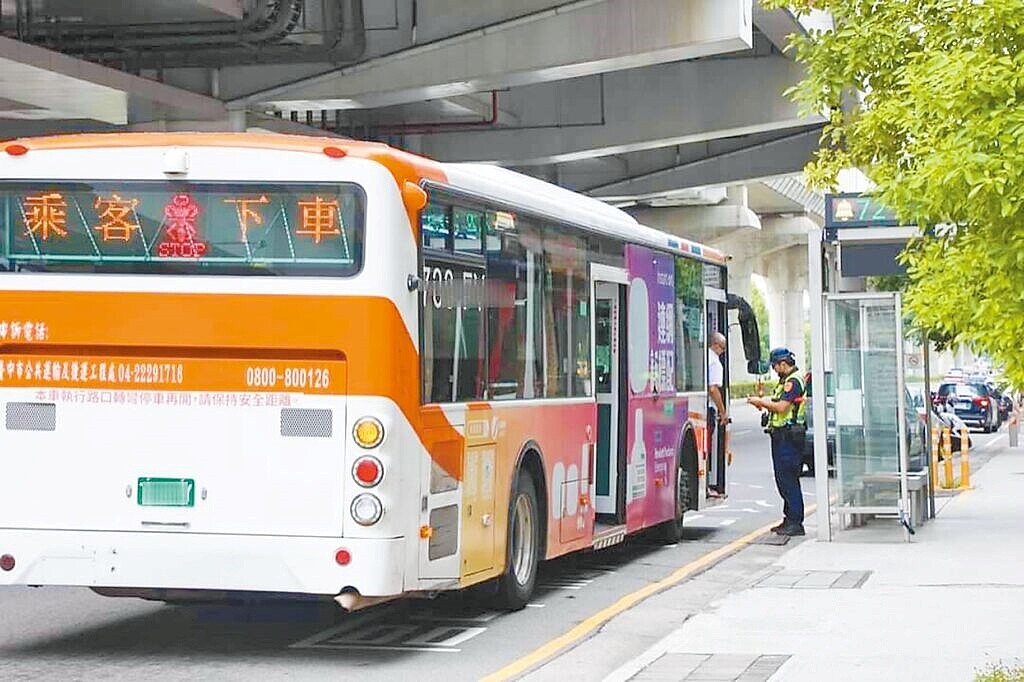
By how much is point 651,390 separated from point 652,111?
21.1m

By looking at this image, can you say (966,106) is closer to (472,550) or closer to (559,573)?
(472,550)

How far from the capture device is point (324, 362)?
1088 centimetres

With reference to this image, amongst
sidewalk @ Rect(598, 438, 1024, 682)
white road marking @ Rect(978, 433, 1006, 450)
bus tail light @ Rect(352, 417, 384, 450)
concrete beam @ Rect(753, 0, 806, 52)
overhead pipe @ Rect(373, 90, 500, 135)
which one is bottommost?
sidewalk @ Rect(598, 438, 1024, 682)

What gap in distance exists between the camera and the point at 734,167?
4628cm

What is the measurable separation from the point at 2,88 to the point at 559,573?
13.4 m

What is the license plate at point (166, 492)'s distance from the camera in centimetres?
1093

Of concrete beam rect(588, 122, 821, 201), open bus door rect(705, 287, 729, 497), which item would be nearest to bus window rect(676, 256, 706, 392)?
open bus door rect(705, 287, 729, 497)

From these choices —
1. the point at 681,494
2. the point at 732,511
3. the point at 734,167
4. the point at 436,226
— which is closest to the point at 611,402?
the point at 681,494

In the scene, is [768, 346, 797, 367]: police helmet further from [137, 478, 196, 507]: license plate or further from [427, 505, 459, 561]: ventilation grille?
[137, 478, 196, 507]: license plate

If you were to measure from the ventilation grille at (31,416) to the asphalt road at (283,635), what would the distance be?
142 centimetres

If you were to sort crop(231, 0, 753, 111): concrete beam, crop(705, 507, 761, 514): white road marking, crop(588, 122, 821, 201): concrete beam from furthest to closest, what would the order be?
1. crop(588, 122, 821, 201): concrete beam
2. crop(231, 0, 753, 111): concrete beam
3. crop(705, 507, 761, 514): white road marking

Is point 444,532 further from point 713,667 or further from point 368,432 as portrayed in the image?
point 713,667

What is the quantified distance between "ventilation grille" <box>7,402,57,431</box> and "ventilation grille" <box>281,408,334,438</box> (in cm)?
142

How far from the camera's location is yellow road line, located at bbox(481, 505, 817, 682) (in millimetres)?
11102
